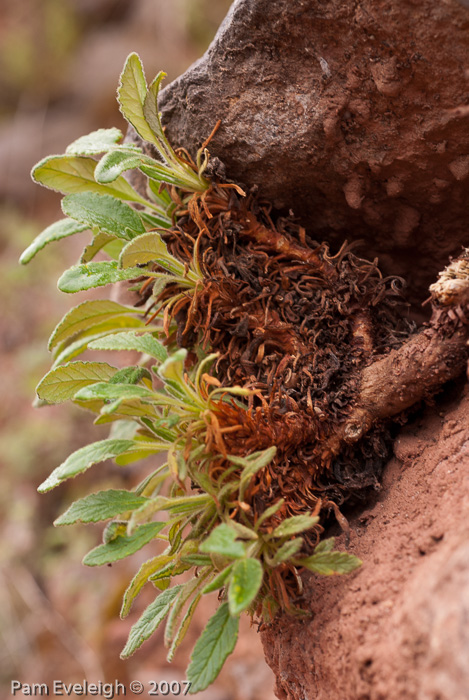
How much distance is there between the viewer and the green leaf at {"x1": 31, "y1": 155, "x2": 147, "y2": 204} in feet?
4.66

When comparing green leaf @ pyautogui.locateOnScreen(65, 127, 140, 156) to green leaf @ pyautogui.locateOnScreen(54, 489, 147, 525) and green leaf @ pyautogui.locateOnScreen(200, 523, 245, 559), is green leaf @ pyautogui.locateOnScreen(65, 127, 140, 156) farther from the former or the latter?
green leaf @ pyautogui.locateOnScreen(200, 523, 245, 559)

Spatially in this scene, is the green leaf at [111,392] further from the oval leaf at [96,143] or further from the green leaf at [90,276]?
the oval leaf at [96,143]

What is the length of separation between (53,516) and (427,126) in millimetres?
3745

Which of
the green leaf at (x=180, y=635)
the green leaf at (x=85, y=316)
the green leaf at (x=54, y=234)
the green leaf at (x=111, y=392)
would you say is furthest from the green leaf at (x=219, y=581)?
the green leaf at (x=54, y=234)

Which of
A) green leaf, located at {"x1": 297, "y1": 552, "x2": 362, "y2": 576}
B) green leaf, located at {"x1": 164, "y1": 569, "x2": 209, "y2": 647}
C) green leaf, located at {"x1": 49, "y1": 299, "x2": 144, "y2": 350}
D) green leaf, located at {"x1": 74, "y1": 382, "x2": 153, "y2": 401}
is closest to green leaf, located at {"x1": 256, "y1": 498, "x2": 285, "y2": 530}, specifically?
green leaf, located at {"x1": 297, "y1": 552, "x2": 362, "y2": 576}

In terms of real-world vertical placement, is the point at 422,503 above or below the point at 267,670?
above

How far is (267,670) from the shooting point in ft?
7.61

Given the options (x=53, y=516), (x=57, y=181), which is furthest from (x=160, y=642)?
(x=57, y=181)

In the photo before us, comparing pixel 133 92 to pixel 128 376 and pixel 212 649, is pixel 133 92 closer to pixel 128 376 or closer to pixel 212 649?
pixel 128 376

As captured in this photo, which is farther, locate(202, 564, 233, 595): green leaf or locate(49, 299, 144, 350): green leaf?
locate(49, 299, 144, 350): green leaf

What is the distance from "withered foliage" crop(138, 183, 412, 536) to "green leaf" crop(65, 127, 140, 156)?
253 mm

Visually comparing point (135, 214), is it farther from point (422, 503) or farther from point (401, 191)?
point (422, 503)

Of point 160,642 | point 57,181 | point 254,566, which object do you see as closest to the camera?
point 254,566

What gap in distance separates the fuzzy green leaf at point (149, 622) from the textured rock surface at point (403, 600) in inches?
9.4
